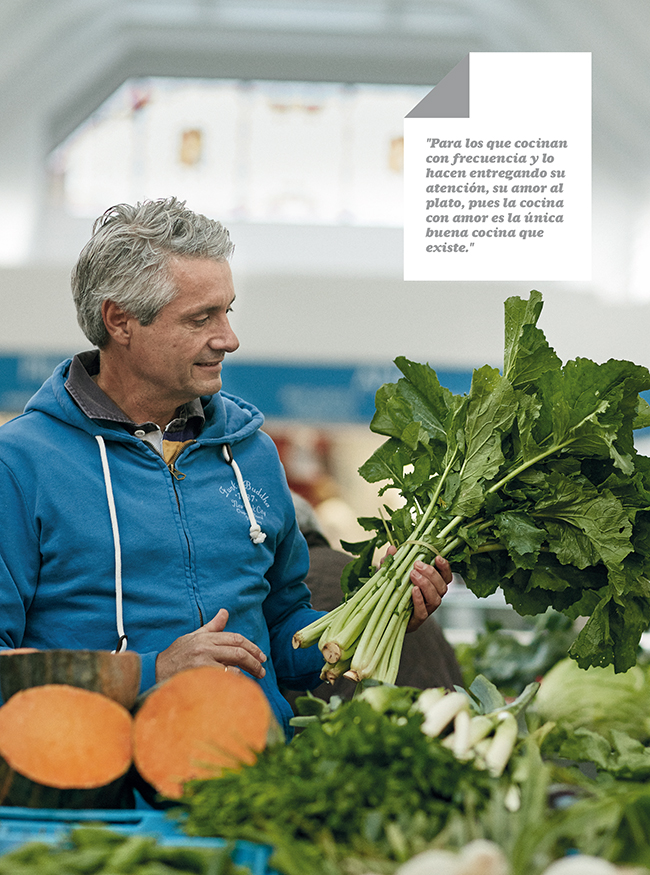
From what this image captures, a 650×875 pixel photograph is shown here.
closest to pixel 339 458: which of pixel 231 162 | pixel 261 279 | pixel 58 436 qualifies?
pixel 261 279

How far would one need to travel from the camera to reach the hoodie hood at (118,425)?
1856 mm

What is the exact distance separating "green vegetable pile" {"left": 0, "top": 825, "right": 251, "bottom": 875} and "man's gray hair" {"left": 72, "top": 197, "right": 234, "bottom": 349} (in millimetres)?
1061

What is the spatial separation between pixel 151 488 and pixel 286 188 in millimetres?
5254

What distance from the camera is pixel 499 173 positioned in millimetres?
2297

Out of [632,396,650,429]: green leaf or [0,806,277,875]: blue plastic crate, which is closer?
[0,806,277,875]: blue plastic crate

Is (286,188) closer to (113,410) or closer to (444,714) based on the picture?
(113,410)

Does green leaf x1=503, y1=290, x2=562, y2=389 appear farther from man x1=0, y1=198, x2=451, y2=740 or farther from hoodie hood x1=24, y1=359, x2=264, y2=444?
hoodie hood x1=24, y1=359, x2=264, y2=444

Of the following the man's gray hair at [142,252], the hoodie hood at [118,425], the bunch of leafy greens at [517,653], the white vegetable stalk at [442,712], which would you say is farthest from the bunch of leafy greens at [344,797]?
the bunch of leafy greens at [517,653]

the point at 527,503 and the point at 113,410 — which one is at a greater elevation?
the point at 113,410

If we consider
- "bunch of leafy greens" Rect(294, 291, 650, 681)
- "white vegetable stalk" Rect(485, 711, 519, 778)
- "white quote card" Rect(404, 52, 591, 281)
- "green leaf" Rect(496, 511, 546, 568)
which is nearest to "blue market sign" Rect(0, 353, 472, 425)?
"white quote card" Rect(404, 52, 591, 281)

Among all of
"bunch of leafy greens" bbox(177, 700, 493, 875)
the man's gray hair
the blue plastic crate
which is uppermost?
the man's gray hair

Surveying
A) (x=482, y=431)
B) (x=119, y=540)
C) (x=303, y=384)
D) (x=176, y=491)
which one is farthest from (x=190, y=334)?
(x=303, y=384)

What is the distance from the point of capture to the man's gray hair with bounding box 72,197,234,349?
1874 millimetres

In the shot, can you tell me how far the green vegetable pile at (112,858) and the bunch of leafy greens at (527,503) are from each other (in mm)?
656
